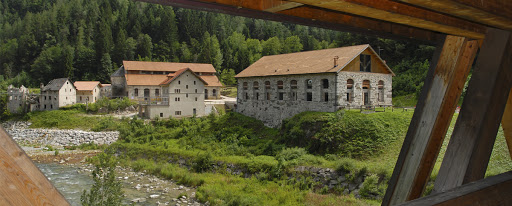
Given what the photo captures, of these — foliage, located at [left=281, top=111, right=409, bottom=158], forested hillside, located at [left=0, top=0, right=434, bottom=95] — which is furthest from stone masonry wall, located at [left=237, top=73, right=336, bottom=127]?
forested hillside, located at [left=0, top=0, right=434, bottom=95]

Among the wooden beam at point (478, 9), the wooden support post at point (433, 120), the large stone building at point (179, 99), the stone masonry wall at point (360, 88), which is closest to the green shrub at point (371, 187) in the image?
the stone masonry wall at point (360, 88)

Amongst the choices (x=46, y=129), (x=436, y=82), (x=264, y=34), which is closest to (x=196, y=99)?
(x=46, y=129)

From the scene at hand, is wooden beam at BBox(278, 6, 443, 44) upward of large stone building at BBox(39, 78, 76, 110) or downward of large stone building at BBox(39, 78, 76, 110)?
upward

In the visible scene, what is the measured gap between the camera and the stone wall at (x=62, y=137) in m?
27.4

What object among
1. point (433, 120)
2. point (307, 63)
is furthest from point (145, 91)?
point (433, 120)

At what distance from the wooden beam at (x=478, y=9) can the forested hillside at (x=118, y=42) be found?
5415 centimetres

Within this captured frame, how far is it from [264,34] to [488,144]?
83883mm

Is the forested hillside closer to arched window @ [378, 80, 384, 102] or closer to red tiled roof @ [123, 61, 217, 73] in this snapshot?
red tiled roof @ [123, 61, 217, 73]

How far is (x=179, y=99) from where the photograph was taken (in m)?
32.8

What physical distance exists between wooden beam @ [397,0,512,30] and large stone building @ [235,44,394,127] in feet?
57.7

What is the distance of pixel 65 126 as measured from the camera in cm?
3136

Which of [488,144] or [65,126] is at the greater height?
[488,144]

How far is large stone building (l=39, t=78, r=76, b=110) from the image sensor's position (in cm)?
3581

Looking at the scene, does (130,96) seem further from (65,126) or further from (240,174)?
(240,174)
